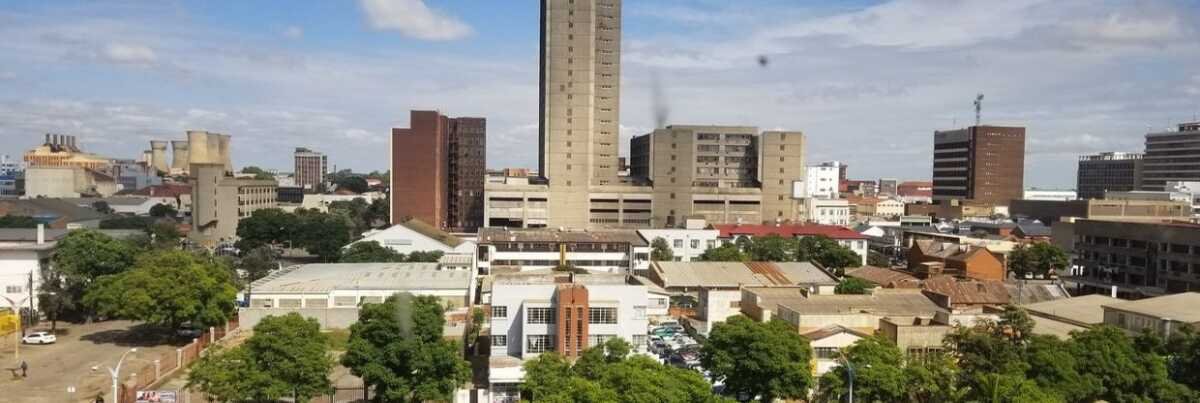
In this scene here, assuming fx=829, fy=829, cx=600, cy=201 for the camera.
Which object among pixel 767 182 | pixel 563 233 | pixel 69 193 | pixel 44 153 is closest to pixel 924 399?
pixel 563 233

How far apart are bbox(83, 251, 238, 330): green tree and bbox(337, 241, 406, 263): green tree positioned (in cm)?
1582

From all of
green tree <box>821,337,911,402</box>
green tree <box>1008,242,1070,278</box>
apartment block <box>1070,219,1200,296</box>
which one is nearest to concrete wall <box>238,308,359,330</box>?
green tree <box>821,337,911,402</box>

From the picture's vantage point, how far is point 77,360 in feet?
88.1

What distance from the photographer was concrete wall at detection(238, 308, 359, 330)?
31.9 meters

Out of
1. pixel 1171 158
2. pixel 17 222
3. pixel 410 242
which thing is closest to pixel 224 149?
pixel 17 222

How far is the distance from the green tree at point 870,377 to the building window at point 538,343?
8122mm

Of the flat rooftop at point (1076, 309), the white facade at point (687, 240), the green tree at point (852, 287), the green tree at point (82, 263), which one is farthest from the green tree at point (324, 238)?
the flat rooftop at point (1076, 309)

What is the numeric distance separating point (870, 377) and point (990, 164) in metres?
83.5

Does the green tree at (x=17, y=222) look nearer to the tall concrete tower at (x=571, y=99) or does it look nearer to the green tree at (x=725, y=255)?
the tall concrete tower at (x=571, y=99)

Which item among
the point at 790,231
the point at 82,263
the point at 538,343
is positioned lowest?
the point at 538,343

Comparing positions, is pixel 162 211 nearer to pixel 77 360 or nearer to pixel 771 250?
pixel 77 360

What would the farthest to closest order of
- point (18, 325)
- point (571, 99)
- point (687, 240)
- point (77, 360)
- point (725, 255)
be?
1. point (571, 99)
2. point (687, 240)
3. point (725, 255)
4. point (18, 325)
5. point (77, 360)

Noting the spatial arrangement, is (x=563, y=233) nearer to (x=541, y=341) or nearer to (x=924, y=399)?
(x=541, y=341)

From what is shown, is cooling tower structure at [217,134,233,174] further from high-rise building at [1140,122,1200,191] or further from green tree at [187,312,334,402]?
high-rise building at [1140,122,1200,191]
